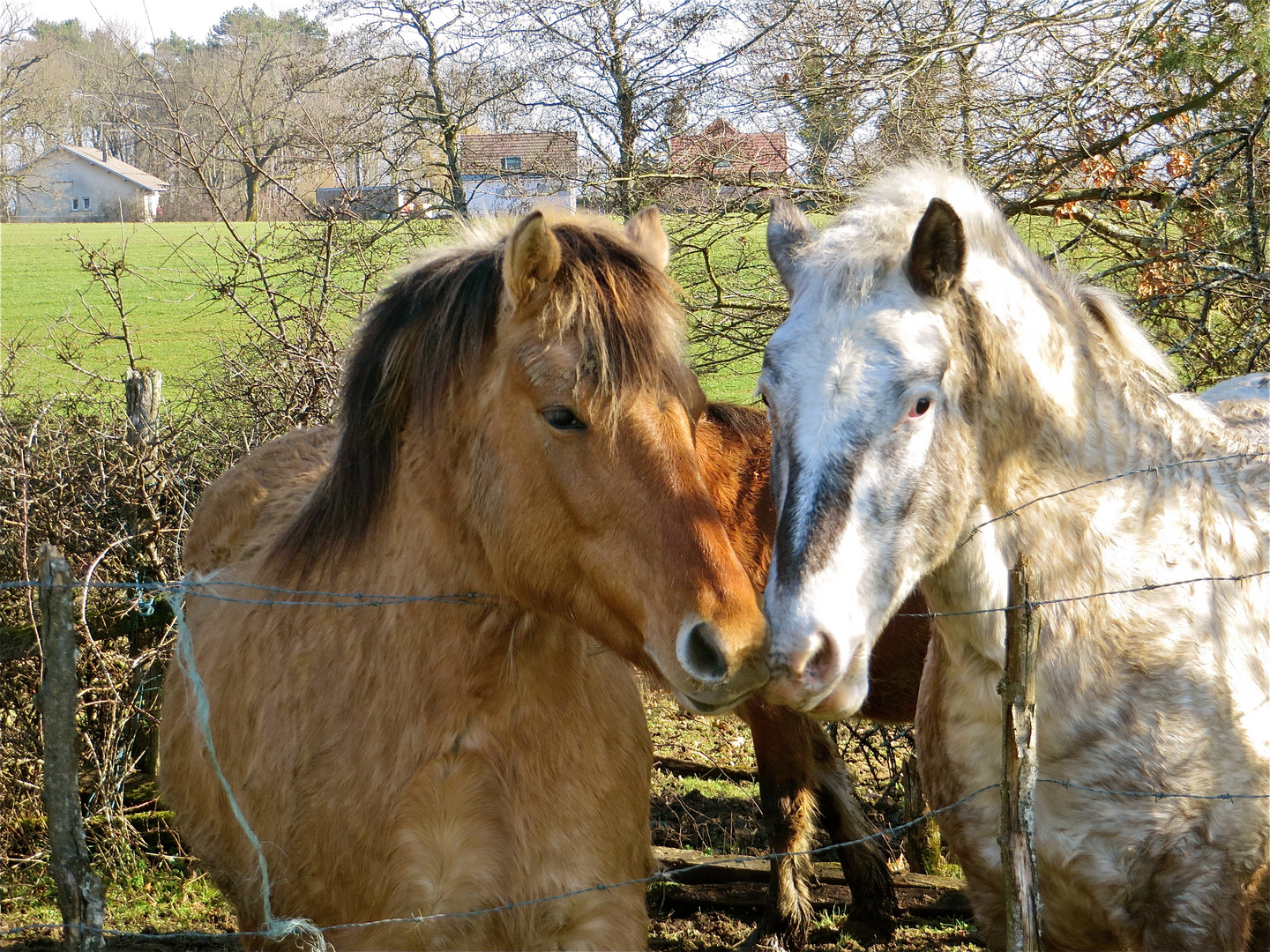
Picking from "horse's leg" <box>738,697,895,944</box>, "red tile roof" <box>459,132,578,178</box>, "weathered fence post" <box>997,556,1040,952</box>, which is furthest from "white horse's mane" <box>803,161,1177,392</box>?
"red tile roof" <box>459,132,578,178</box>

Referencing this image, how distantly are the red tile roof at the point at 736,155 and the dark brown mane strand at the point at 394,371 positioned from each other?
3.93 metres

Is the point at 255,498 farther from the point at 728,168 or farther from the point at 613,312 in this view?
the point at 728,168

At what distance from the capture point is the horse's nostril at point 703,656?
188 centimetres

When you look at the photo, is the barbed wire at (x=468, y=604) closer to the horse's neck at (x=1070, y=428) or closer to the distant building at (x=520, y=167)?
the horse's neck at (x=1070, y=428)

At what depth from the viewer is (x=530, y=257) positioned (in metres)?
2.18

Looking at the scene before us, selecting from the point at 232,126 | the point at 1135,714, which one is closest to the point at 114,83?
the point at 232,126

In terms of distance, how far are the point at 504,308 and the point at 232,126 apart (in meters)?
4.60

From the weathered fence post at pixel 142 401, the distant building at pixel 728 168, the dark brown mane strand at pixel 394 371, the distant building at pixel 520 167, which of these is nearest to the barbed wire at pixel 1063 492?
the dark brown mane strand at pixel 394 371

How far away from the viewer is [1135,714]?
2.15 metres

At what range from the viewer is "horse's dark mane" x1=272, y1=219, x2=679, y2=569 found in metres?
2.19

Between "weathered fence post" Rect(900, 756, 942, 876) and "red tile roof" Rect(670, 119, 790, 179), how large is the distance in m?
3.62

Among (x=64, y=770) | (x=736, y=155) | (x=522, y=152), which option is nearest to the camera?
(x=64, y=770)

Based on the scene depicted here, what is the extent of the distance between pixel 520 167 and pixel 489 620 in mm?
7046

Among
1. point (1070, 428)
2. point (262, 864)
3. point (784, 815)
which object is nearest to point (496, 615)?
point (262, 864)
